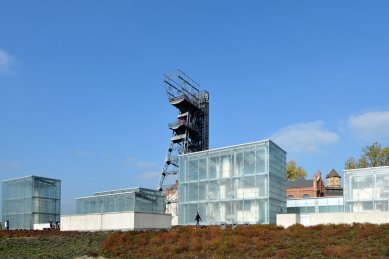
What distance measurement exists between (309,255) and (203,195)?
28737mm

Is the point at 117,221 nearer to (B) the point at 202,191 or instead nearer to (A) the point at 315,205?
(B) the point at 202,191

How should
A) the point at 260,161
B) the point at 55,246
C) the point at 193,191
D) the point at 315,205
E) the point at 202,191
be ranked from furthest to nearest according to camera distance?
the point at 315,205
the point at 193,191
the point at 202,191
the point at 260,161
the point at 55,246

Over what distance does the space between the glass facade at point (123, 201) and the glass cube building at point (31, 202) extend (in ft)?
16.0

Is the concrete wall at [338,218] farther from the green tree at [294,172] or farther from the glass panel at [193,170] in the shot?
the green tree at [294,172]

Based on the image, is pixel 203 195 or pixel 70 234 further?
pixel 203 195

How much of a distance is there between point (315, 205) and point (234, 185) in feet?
80.9

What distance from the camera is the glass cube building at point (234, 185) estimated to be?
4938 centimetres

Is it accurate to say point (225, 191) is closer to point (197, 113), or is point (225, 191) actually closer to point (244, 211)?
point (244, 211)

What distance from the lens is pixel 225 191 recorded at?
171 feet

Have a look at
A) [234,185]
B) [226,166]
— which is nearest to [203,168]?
[226,166]

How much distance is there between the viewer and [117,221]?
141ft

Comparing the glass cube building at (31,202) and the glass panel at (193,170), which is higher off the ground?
the glass panel at (193,170)

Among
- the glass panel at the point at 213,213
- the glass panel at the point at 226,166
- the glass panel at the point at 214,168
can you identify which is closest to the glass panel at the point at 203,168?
the glass panel at the point at 214,168

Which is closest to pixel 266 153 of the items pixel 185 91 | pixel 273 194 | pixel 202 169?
pixel 273 194
